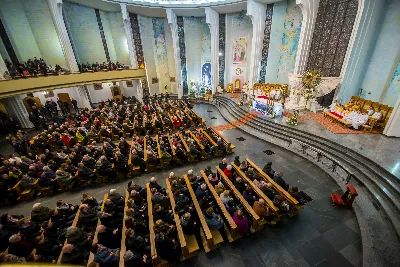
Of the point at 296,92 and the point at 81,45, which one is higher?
the point at 81,45

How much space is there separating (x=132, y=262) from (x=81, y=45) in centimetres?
1857

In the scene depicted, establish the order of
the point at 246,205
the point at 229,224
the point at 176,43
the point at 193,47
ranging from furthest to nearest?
the point at 193,47 → the point at 176,43 → the point at 246,205 → the point at 229,224

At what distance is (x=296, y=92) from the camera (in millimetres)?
11789

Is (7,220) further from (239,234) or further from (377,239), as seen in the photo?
(377,239)

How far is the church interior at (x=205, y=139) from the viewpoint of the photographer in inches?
160

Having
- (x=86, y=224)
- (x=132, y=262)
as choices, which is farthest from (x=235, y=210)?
(x=86, y=224)

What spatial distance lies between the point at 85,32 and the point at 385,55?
20.8 metres

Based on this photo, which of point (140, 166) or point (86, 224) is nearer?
point (86, 224)

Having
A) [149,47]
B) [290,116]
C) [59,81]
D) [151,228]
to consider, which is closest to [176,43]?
[149,47]

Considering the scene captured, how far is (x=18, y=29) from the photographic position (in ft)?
42.3

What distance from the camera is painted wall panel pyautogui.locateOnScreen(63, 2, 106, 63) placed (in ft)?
49.1

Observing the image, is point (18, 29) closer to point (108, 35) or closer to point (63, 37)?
point (63, 37)

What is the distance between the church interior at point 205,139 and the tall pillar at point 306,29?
10 cm

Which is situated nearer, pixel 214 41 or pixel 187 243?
pixel 187 243
